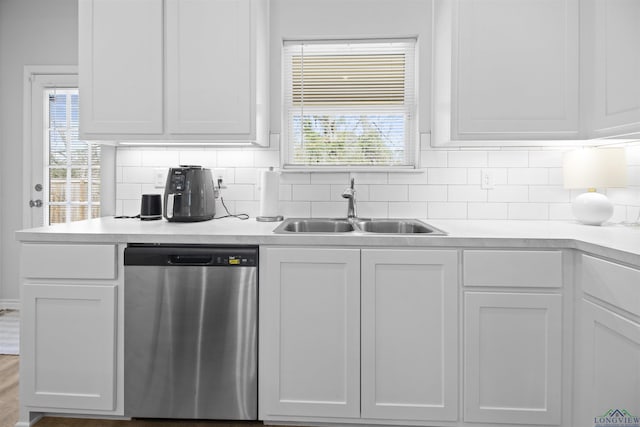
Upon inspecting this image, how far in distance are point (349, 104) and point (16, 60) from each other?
3.01 meters

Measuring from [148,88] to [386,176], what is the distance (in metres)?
1.43

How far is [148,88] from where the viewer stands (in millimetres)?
2184

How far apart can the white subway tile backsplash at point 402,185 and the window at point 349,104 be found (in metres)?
0.13

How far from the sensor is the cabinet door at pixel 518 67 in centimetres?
206

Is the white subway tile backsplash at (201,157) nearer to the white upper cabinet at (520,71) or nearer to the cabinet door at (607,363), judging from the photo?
the white upper cabinet at (520,71)

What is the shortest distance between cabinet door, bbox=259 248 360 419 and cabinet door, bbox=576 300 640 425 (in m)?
0.92

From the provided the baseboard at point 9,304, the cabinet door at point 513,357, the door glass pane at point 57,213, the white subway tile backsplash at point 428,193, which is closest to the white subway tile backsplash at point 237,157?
the white subway tile backsplash at point 428,193

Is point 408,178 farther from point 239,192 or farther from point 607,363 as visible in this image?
point 607,363

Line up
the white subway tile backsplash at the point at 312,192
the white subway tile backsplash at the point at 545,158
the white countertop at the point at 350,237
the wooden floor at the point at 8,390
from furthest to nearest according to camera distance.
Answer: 1. the white subway tile backsplash at the point at 312,192
2. the white subway tile backsplash at the point at 545,158
3. the wooden floor at the point at 8,390
4. the white countertop at the point at 350,237

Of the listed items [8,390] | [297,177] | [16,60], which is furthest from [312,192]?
[16,60]

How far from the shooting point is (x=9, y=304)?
11.8 feet

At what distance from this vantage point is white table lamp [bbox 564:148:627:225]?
212cm

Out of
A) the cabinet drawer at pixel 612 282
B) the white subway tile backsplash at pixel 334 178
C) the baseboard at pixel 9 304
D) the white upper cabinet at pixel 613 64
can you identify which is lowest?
the baseboard at pixel 9 304

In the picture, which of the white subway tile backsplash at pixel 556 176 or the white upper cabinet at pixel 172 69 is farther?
the white subway tile backsplash at pixel 556 176
